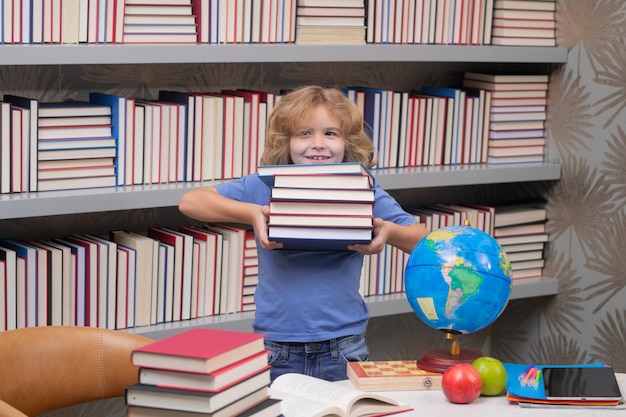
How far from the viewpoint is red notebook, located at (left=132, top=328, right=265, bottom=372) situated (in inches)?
62.0

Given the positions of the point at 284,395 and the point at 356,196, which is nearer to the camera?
the point at 284,395

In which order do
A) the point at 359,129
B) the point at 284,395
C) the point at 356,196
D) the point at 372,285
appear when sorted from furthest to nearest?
the point at 372,285, the point at 359,129, the point at 356,196, the point at 284,395

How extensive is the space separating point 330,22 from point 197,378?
76.4 inches

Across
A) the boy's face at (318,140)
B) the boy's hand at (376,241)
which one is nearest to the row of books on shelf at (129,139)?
the boy's face at (318,140)

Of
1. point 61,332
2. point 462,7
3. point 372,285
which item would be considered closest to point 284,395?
point 61,332

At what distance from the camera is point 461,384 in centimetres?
194

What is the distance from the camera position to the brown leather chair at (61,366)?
2.17 metres

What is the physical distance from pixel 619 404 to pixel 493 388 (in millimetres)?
249

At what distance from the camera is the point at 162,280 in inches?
122

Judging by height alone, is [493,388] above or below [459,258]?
below

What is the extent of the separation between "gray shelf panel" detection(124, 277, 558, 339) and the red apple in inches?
51.0

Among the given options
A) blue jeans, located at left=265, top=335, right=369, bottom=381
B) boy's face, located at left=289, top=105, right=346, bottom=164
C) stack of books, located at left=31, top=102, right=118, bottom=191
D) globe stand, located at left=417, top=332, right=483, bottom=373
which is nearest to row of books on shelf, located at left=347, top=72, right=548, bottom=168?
stack of books, located at left=31, top=102, right=118, bottom=191

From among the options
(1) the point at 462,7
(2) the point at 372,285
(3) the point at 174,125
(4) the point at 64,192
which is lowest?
(2) the point at 372,285

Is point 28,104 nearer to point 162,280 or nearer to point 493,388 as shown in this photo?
point 162,280
